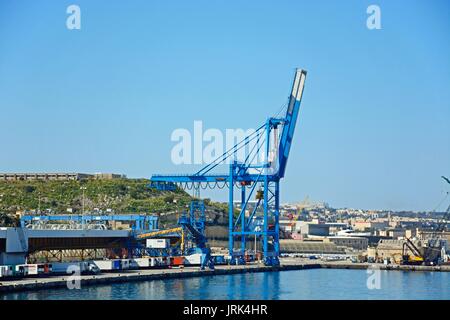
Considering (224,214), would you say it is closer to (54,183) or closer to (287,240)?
(287,240)

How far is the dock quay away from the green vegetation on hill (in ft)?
77.8

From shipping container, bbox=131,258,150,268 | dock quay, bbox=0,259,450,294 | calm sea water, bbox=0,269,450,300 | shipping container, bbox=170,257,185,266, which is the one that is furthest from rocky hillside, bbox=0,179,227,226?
calm sea water, bbox=0,269,450,300

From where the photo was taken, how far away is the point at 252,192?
6638 centimetres

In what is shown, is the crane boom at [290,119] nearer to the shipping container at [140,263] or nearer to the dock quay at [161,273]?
the dock quay at [161,273]

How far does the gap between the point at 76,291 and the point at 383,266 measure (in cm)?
3697

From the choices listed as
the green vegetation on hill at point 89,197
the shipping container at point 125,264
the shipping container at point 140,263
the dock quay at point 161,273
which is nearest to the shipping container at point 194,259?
the dock quay at point 161,273

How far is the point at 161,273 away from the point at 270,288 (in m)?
8.38

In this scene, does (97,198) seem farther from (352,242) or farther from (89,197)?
(352,242)

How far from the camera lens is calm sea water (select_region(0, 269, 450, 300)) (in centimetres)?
4219

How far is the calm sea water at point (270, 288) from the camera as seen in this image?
138ft

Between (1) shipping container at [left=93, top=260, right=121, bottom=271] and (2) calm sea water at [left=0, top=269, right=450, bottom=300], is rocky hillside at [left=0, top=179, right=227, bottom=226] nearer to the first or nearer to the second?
(2) calm sea water at [left=0, top=269, right=450, bottom=300]

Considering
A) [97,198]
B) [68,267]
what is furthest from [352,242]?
[68,267]

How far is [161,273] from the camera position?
54.2m

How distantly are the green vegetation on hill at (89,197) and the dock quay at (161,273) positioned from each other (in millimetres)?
23720
